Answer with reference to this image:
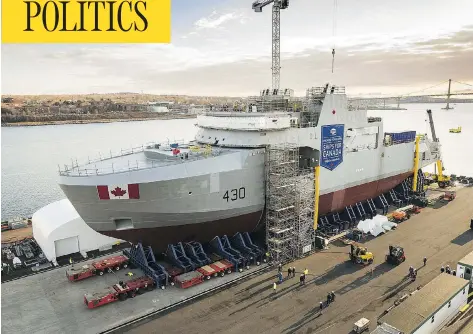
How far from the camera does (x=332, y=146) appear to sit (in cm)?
2325

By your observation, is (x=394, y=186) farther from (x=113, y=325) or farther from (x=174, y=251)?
(x=113, y=325)

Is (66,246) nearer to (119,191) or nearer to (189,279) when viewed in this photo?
(119,191)

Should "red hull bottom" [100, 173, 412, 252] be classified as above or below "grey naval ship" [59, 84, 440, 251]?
below

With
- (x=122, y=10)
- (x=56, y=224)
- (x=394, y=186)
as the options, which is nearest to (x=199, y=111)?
(x=56, y=224)

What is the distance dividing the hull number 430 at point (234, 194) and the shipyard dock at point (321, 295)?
4.14 m

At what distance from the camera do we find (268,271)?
18.6m

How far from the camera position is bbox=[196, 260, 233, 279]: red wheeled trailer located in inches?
695

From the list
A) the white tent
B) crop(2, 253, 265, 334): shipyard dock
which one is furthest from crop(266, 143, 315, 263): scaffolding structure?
the white tent

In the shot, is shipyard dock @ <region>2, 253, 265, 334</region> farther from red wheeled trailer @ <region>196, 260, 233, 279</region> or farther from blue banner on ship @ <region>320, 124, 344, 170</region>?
blue banner on ship @ <region>320, 124, 344, 170</region>

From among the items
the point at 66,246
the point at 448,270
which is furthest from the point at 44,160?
the point at 448,270

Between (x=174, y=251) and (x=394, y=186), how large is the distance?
20194 millimetres

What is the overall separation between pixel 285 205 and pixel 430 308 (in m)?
8.52

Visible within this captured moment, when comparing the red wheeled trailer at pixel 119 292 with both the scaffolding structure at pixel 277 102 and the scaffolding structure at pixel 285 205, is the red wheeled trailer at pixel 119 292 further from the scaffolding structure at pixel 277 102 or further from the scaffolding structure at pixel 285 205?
the scaffolding structure at pixel 277 102

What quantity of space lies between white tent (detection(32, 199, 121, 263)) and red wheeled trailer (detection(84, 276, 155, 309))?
5.11 metres
